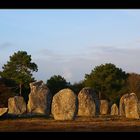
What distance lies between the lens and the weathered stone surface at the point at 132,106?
79.9ft

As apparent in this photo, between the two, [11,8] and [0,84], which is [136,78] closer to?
[0,84]

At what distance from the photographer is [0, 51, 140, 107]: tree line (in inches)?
1805

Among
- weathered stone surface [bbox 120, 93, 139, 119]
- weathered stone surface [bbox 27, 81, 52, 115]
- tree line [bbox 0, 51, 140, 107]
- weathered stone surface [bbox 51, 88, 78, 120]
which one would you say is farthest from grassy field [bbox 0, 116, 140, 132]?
tree line [bbox 0, 51, 140, 107]

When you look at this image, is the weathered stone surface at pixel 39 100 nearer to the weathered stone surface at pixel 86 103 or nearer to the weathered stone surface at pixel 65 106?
the weathered stone surface at pixel 86 103

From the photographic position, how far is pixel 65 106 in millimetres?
23375

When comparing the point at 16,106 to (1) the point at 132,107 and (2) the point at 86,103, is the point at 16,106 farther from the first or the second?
(1) the point at 132,107

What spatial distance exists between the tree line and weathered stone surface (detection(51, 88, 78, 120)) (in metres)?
18.7

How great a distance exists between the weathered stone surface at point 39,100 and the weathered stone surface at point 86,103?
2.55 metres

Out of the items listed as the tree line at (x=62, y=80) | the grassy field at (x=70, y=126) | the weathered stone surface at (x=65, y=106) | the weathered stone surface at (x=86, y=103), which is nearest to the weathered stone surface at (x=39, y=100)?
the weathered stone surface at (x=86, y=103)

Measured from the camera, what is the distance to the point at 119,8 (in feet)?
6.29

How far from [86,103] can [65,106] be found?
2412 mm
